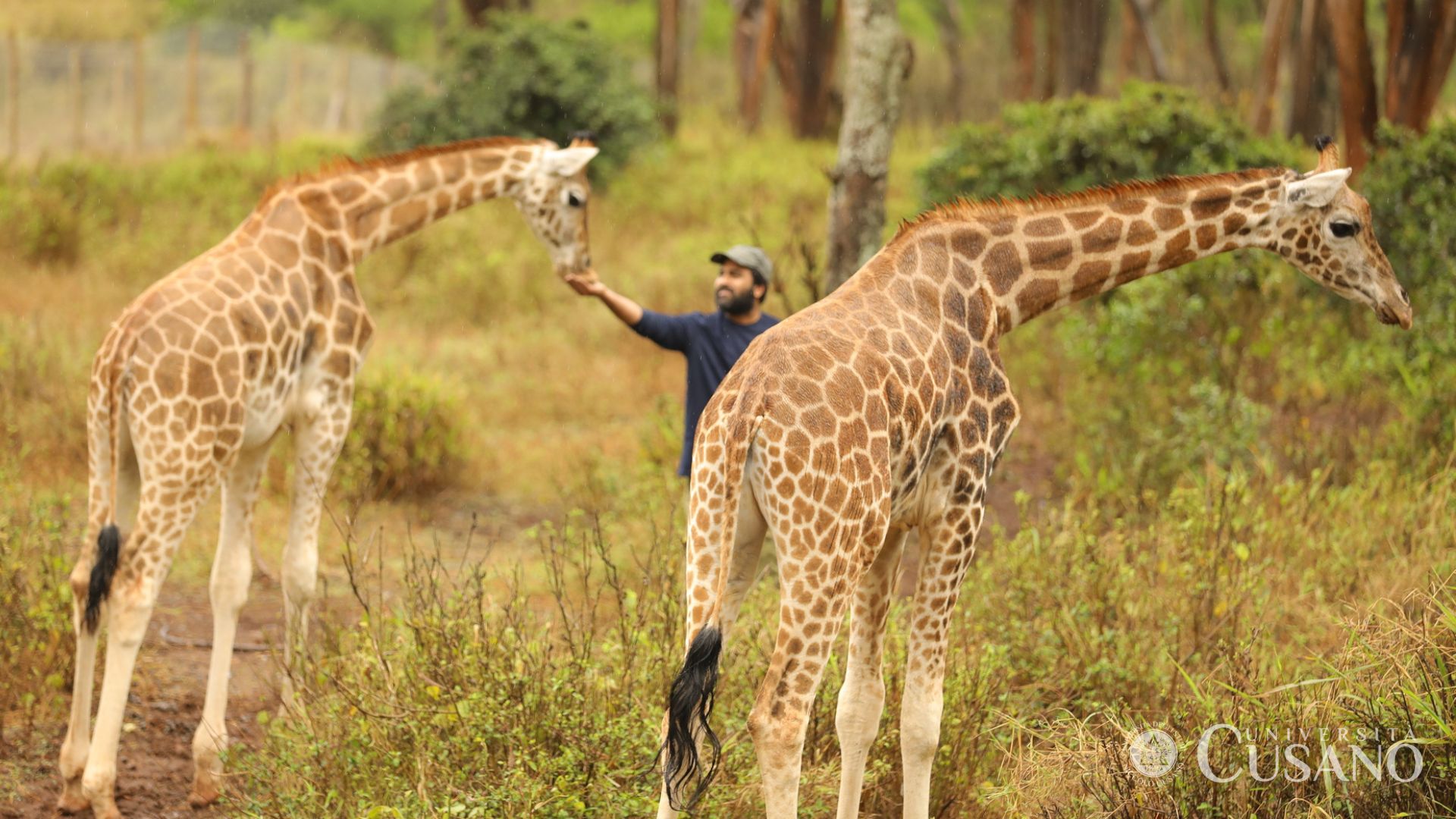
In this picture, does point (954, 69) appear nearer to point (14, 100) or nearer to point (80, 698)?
point (14, 100)

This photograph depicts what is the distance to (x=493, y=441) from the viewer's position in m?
10.9

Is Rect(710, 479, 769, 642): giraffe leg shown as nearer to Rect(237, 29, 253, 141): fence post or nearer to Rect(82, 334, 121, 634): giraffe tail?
Rect(82, 334, 121, 634): giraffe tail

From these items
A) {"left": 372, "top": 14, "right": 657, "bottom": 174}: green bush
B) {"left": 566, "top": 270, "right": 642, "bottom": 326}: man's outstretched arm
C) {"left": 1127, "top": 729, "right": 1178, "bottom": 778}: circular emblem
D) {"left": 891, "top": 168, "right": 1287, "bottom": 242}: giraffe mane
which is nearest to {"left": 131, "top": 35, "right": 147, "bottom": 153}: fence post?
{"left": 372, "top": 14, "right": 657, "bottom": 174}: green bush

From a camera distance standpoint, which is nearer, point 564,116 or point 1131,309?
point 1131,309

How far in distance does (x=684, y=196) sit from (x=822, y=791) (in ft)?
43.3

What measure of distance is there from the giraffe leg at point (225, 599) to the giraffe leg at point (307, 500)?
0.18 metres

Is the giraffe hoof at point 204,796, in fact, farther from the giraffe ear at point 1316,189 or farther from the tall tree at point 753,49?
the tall tree at point 753,49

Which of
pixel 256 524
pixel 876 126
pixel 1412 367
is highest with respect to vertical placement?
pixel 876 126

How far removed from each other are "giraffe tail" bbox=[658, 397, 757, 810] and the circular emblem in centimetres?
143

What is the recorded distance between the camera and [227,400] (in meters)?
5.57

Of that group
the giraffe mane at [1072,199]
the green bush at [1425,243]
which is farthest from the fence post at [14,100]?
the giraffe mane at [1072,199]

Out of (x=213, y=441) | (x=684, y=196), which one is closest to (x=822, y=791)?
(x=213, y=441)

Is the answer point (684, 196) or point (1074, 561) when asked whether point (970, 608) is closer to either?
point (1074, 561)

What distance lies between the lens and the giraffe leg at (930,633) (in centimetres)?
455
